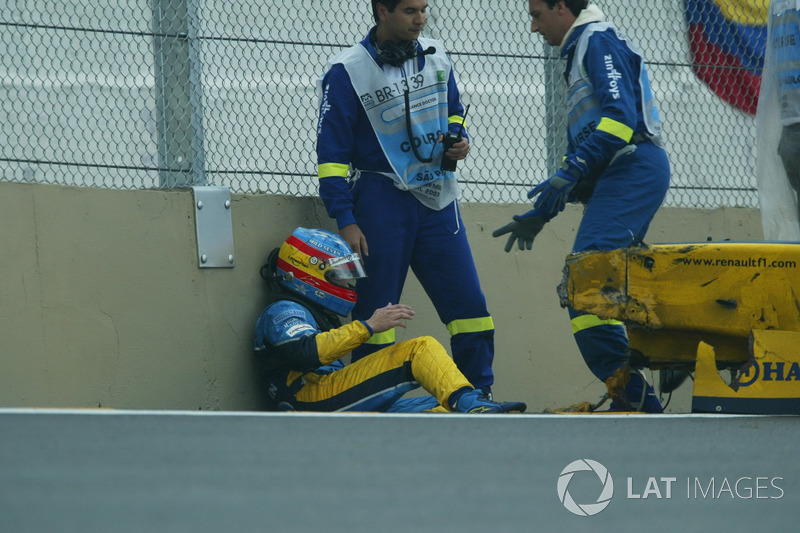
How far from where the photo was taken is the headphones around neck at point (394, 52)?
15.5ft

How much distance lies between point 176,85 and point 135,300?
0.94 metres

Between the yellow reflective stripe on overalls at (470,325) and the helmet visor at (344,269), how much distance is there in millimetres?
503

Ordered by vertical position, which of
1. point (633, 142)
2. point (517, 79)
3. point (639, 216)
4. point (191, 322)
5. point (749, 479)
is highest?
point (517, 79)

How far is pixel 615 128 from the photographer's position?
4.27 metres

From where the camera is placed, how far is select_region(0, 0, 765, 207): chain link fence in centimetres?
459

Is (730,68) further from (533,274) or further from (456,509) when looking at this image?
(456,509)

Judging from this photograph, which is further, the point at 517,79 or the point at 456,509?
the point at 517,79

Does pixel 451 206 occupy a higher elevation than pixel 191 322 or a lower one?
higher

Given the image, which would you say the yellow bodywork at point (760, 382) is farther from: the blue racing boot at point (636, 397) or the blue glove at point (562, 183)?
the blue glove at point (562, 183)

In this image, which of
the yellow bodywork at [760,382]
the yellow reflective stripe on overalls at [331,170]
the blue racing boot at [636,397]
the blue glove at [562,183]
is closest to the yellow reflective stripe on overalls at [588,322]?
the blue racing boot at [636,397]

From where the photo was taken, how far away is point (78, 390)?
4.46 m

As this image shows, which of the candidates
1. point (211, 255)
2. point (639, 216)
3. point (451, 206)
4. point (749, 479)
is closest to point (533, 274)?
point (451, 206)

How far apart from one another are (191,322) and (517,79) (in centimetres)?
207

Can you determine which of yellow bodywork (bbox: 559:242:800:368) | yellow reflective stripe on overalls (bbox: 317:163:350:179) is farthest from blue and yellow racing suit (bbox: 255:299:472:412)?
yellow bodywork (bbox: 559:242:800:368)
